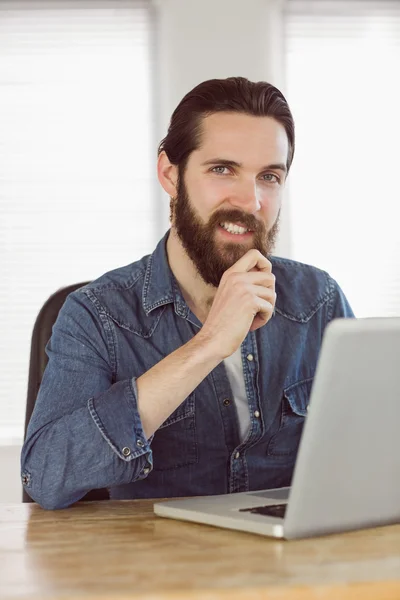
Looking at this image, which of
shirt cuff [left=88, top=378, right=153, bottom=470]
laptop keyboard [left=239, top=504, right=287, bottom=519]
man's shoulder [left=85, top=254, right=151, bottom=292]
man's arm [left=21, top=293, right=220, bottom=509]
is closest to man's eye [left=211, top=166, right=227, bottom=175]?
man's shoulder [left=85, top=254, right=151, bottom=292]

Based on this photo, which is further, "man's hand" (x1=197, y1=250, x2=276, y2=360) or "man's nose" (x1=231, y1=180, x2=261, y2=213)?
"man's nose" (x1=231, y1=180, x2=261, y2=213)

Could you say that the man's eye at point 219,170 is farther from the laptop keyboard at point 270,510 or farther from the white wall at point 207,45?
the white wall at point 207,45

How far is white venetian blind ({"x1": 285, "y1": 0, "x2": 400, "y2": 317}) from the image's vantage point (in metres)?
4.38

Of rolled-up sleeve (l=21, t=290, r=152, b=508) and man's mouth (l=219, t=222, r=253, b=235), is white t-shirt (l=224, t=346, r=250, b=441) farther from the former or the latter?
rolled-up sleeve (l=21, t=290, r=152, b=508)

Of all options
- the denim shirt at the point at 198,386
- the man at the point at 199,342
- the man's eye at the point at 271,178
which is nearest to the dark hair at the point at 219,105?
the man at the point at 199,342

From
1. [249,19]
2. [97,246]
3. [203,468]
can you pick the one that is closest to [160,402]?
[203,468]

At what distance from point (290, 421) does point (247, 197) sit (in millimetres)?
465

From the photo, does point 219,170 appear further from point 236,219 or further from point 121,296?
point 121,296

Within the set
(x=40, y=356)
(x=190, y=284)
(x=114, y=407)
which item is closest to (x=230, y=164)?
(x=190, y=284)

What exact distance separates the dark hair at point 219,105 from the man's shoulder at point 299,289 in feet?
1.01

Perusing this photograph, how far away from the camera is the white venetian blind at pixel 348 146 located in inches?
172

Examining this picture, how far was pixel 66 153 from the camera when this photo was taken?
13.9 ft

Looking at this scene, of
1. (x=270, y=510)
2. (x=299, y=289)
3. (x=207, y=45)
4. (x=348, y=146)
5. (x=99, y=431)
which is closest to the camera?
(x=270, y=510)

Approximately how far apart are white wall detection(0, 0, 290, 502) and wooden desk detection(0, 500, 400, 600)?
3.18m
